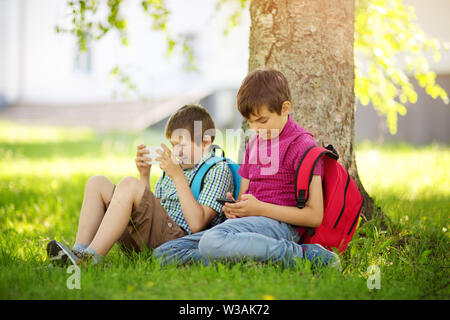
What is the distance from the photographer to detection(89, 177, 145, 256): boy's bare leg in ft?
9.14

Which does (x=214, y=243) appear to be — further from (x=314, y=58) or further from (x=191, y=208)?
(x=314, y=58)

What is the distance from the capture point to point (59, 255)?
260 centimetres

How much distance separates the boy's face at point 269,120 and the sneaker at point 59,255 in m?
1.23

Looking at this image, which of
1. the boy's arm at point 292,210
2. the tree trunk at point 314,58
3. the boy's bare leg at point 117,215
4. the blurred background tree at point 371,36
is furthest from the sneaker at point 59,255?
the blurred background tree at point 371,36

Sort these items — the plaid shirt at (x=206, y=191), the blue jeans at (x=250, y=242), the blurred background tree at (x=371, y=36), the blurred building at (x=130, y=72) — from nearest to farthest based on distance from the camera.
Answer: the blue jeans at (x=250, y=242), the plaid shirt at (x=206, y=191), the blurred background tree at (x=371, y=36), the blurred building at (x=130, y=72)

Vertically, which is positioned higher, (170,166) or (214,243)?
(170,166)

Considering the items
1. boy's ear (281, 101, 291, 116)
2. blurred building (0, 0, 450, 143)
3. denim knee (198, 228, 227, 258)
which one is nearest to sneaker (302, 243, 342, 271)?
denim knee (198, 228, 227, 258)

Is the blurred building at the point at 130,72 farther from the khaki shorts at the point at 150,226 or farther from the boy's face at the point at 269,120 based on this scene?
the khaki shorts at the point at 150,226

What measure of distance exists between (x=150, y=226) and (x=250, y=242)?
69 cm

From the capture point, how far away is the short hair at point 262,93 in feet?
9.02

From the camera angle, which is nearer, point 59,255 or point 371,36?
point 59,255

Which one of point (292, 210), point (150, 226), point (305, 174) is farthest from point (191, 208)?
point (305, 174)
